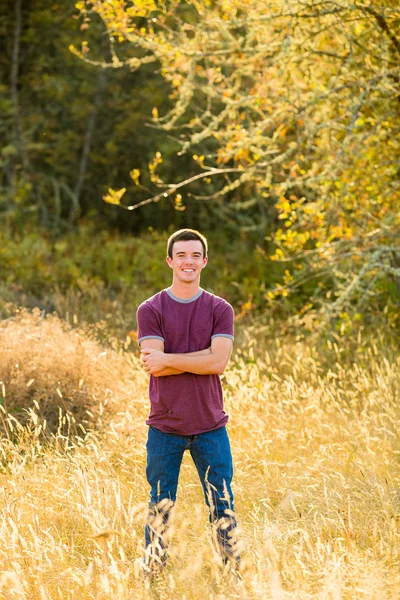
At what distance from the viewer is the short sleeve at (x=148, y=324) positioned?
3545mm

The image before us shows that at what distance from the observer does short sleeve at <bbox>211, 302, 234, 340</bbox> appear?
3582 millimetres

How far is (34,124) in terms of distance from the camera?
1728 cm

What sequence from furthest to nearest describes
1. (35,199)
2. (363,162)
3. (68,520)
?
(35,199) → (363,162) → (68,520)

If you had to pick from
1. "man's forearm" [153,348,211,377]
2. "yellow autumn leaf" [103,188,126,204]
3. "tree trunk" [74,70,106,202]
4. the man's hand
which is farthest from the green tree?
"tree trunk" [74,70,106,202]

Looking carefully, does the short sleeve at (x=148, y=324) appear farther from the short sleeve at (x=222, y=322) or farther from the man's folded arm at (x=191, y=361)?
the short sleeve at (x=222, y=322)

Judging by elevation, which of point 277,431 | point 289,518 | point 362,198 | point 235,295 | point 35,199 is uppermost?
point 35,199

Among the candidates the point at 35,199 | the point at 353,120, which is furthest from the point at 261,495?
the point at 35,199

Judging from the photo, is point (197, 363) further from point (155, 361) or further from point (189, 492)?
point (189, 492)

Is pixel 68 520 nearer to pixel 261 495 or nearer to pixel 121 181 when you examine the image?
pixel 261 495

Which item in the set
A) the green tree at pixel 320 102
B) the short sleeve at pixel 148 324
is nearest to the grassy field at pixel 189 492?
the short sleeve at pixel 148 324

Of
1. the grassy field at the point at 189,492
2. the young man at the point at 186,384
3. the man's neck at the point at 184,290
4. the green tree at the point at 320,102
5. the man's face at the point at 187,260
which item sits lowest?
the grassy field at the point at 189,492

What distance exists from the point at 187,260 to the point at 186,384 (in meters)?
0.53

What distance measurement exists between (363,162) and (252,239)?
7.70 metres

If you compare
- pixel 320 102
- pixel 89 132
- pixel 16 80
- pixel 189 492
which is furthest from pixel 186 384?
pixel 89 132
